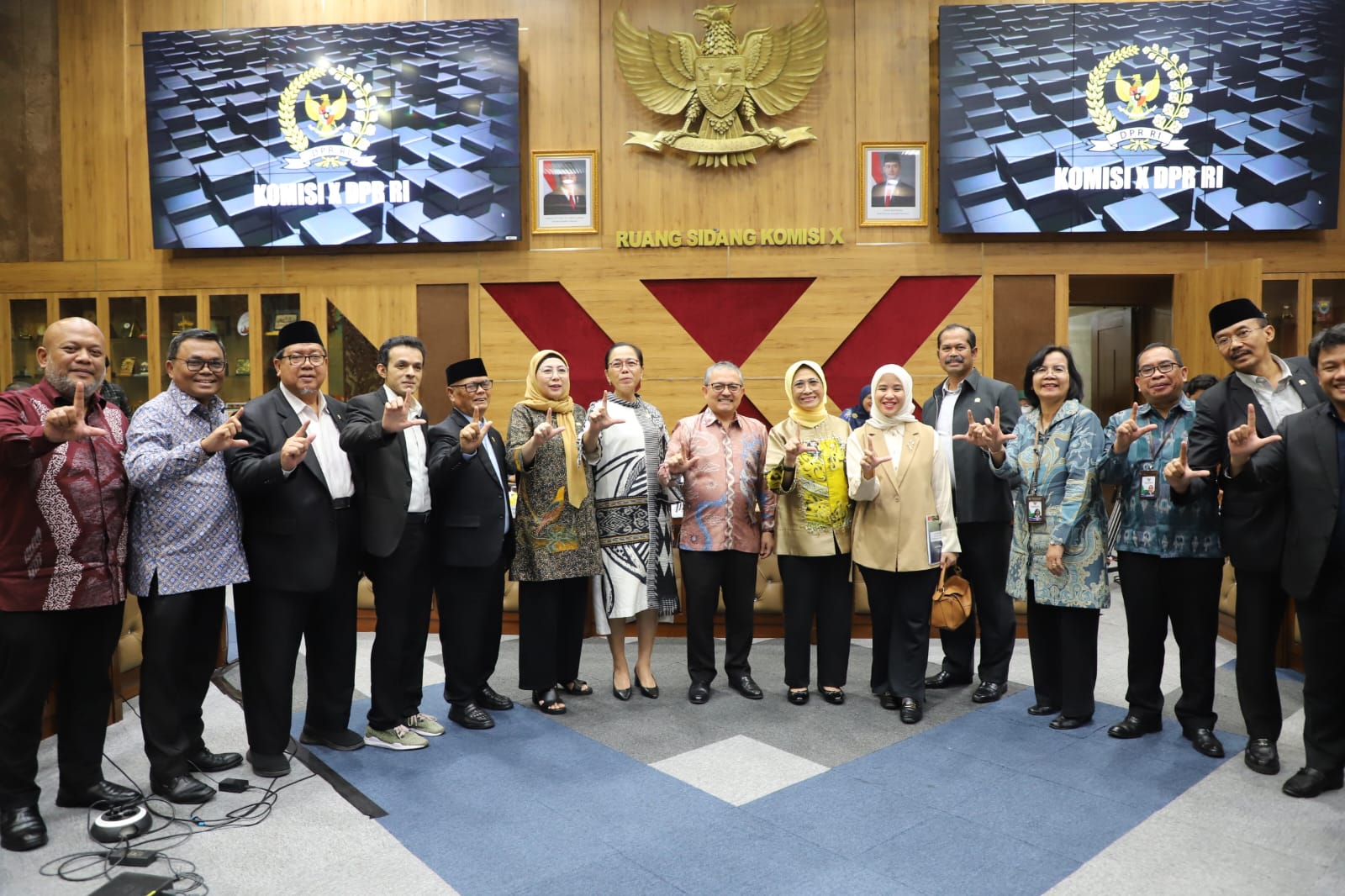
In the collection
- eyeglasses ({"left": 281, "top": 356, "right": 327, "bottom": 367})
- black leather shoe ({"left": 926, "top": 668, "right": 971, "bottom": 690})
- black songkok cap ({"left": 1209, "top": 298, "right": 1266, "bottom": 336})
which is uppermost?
black songkok cap ({"left": 1209, "top": 298, "right": 1266, "bottom": 336})

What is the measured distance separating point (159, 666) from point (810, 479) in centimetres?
257

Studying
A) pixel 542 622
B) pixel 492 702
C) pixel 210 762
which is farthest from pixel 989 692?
pixel 210 762

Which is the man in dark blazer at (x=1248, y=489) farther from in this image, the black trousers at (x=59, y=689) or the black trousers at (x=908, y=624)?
the black trousers at (x=59, y=689)

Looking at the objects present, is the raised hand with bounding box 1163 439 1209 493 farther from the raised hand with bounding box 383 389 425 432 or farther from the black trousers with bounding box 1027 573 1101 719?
the raised hand with bounding box 383 389 425 432

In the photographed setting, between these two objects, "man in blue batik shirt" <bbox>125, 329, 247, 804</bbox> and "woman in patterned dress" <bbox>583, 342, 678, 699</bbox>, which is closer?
"man in blue batik shirt" <bbox>125, 329, 247, 804</bbox>

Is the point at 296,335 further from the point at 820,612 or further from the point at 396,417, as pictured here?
the point at 820,612

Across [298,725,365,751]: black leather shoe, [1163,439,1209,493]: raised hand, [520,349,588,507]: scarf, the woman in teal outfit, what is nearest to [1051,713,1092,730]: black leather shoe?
the woman in teal outfit

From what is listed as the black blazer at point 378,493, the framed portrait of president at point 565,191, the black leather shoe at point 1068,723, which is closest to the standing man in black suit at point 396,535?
the black blazer at point 378,493

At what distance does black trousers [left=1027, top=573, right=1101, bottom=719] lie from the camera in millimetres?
3309

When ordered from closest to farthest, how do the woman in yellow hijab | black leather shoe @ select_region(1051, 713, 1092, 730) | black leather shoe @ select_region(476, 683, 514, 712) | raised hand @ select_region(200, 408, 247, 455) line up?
raised hand @ select_region(200, 408, 247, 455), black leather shoe @ select_region(1051, 713, 1092, 730), the woman in yellow hijab, black leather shoe @ select_region(476, 683, 514, 712)

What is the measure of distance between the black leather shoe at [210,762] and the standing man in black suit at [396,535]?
19.2 inches

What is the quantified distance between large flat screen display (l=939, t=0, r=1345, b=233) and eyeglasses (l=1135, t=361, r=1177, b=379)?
11.2 ft

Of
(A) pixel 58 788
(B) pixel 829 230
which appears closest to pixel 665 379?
(B) pixel 829 230

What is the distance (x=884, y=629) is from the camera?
3.68 metres
